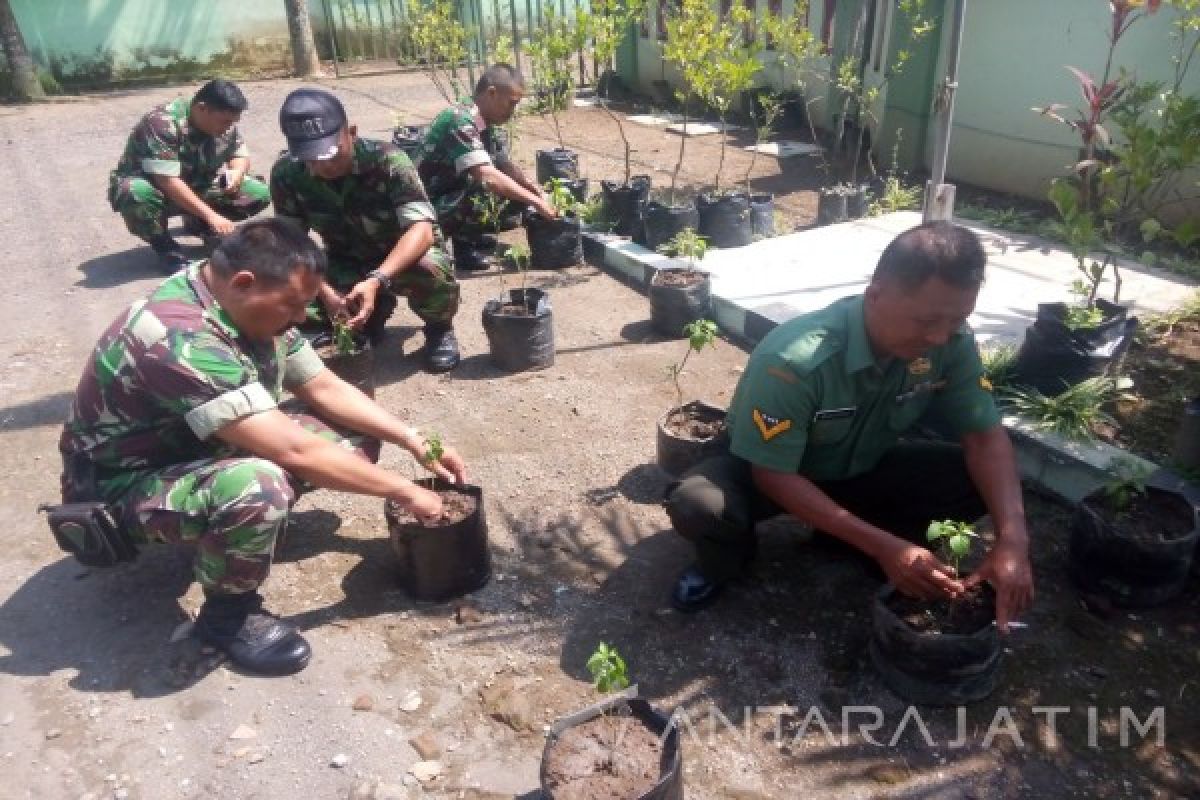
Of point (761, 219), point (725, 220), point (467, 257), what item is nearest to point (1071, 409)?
point (725, 220)

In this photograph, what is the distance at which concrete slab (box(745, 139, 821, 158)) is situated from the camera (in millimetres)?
8492

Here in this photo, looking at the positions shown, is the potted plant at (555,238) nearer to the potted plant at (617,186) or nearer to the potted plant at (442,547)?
the potted plant at (617,186)

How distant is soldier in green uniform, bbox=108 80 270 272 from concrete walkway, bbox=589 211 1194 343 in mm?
2651

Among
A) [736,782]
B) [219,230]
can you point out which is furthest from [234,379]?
[219,230]

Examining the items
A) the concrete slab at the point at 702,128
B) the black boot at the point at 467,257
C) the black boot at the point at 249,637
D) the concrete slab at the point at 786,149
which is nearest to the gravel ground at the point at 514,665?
the black boot at the point at 249,637

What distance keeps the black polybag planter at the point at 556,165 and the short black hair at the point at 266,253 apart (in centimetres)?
493

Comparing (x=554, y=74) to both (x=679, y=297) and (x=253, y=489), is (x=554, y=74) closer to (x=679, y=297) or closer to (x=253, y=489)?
(x=679, y=297)

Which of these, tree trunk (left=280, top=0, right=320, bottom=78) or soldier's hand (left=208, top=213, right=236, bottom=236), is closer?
soldier's hand (left=208, top=213, right=236, bottom=236)

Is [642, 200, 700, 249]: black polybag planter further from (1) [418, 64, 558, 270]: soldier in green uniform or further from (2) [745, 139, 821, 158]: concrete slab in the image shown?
(2) [745, 139, 821, 158]: concrete slab

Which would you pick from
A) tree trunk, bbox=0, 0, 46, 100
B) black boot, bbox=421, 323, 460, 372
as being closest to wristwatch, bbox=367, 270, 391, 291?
black boot, bbox=421, 323, 460, 372

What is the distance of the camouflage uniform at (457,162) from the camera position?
5305mm

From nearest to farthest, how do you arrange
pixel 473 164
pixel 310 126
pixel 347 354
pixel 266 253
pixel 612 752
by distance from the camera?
pixel 612 752 → pixel 266 253 → pixel 310 126 → pixel 347 354 → pixel 473 164

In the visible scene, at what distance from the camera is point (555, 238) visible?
5.93 meters

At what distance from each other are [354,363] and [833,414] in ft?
7.95
